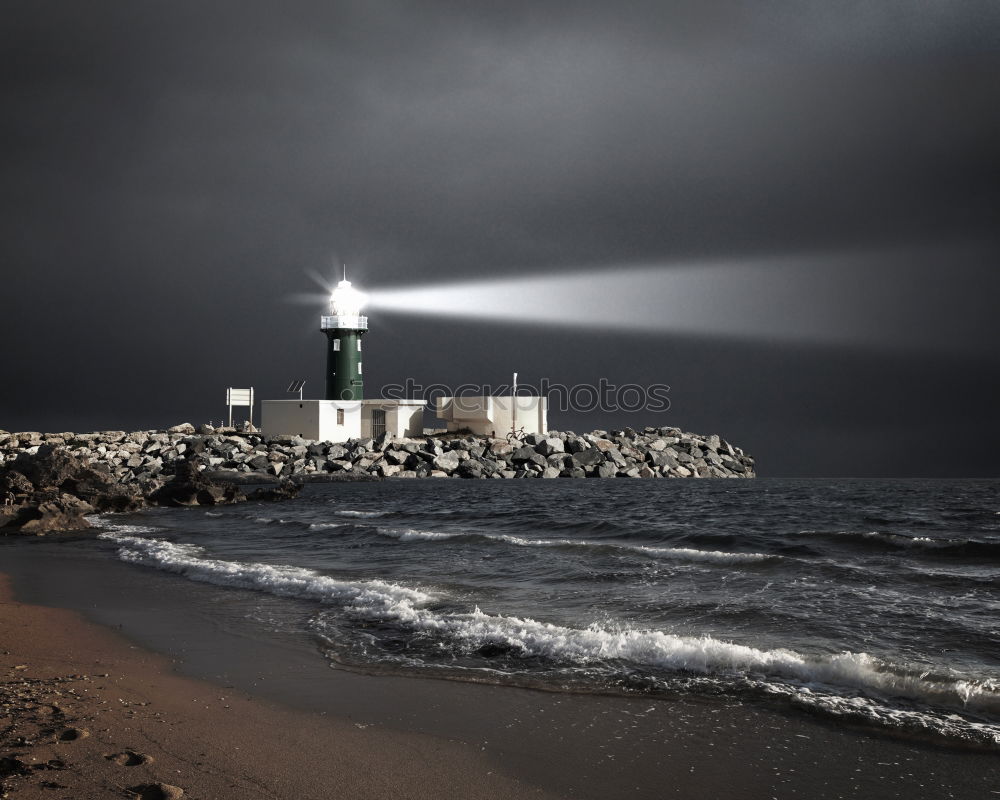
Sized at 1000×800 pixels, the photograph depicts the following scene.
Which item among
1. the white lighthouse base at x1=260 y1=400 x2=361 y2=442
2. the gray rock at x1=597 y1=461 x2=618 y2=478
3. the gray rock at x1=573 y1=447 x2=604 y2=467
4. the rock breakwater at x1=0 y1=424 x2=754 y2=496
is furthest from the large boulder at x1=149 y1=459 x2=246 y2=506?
the gray rock at x1=597 y1=461 x2=618 y2=478

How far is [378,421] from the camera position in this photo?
46.0m

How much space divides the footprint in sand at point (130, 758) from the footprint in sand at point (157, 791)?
275 millimetres

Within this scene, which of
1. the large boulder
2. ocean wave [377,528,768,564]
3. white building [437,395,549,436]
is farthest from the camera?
white building [437,395,549,436]

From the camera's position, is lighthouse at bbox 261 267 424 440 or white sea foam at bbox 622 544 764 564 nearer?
white sea foam at bbox 622 544 764 564

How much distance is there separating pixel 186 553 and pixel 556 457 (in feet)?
105

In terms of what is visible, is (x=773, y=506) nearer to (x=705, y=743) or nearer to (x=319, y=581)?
(x=319, y=581)

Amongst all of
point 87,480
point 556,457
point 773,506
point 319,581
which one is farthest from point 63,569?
point 556,457

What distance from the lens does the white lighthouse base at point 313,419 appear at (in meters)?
42.8

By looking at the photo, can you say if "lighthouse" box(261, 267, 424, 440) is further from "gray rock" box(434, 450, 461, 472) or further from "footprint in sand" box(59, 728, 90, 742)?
"footprint in sand" box(59, 728, 90, 742)

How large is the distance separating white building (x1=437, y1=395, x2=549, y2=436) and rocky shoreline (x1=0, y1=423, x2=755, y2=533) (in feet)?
5.32

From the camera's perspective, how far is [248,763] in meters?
3.65

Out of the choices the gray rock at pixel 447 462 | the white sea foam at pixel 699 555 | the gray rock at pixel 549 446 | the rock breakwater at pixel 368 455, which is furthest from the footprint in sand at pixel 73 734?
the gray rock at pixel 549 446

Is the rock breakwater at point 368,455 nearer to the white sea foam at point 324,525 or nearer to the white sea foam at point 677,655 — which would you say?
the white sea foam at point 324,525

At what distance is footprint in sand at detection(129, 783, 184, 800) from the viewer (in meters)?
3.21
